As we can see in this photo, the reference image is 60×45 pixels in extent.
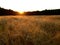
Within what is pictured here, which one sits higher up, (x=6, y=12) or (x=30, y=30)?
(x=6, y=12)

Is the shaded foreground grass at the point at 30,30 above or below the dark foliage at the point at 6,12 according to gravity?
below

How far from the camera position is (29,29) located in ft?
7.26

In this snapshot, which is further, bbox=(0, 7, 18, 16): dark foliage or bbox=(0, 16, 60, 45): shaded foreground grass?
bbox=(0, 7, 18, 16): dark foliage

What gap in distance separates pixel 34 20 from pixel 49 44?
1.44ft

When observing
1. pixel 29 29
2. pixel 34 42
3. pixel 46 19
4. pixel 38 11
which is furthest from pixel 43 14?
pixel 34 42

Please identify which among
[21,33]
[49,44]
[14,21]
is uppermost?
[14,21]

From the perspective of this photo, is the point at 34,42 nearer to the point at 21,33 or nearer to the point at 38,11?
the point at 21,33

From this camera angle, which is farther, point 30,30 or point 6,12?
point 6,12

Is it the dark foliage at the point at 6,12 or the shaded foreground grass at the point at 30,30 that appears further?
the dark foliage at the point at 6,12

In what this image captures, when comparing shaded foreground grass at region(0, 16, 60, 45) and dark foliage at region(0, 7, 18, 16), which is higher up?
dark foliage at region(0, 7, 18, 16)

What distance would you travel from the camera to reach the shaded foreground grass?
2090 millimetres

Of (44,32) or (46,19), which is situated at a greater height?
(46,19)

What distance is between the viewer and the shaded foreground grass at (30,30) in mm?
2090

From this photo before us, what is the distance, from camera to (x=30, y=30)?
2.20m
